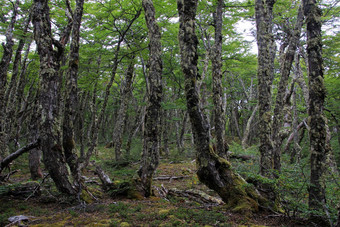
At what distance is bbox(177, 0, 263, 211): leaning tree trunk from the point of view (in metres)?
4.67

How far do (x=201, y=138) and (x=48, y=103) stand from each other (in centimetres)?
364

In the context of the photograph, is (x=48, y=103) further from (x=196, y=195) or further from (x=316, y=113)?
(x=316, y=113)

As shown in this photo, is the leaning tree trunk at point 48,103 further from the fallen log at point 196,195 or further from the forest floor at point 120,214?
the fallen log at point 196,195

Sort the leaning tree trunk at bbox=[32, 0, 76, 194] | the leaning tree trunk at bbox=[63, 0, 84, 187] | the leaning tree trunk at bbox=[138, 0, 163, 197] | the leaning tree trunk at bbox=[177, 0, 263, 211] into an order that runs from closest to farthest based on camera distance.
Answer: the leaning tree trunk at bbox=[177, 0, 263, 211] → the leaning tree trunk at bbox=[32, 0, 76, 194] → the leaning tree trunk at bbox=[63, 0, 84, 187] → the leaning tree trunk at bbox=[138, 0, 163, 197]

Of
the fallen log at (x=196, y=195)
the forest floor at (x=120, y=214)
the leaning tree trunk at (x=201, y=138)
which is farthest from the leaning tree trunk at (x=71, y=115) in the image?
the leaning tree trunk at (x=201, y=138)

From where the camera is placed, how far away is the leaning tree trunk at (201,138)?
4.67 meters

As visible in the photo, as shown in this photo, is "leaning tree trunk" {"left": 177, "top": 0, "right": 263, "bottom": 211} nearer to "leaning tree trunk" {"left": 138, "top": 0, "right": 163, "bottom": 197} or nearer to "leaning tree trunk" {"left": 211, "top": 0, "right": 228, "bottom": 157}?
"leaning tree trunk" {"left": 138, "top": 0, "right": 163, "bottom": 197}

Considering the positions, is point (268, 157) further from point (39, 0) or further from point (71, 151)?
point (39, 0)

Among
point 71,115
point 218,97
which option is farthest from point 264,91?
point 71,115

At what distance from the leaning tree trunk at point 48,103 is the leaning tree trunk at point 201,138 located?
10.2 feet

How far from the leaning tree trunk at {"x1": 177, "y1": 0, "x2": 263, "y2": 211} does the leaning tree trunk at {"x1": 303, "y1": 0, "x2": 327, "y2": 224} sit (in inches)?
48.4

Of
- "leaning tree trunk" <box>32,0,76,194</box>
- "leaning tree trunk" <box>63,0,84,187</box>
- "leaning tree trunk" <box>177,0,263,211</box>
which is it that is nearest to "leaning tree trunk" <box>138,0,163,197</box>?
"leaning tree trunk" <box>177,0,263,211</box>

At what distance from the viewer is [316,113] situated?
409 cm

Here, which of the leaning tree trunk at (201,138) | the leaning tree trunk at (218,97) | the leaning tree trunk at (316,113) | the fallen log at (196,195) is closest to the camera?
the leaning tree trunk at (316,113)
